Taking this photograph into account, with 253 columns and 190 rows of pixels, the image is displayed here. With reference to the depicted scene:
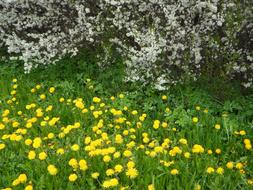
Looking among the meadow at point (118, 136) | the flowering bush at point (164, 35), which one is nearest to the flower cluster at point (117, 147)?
the meadow at point (118, 136)

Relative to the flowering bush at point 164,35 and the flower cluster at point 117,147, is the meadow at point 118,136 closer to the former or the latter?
the flower cluster at point 117,147

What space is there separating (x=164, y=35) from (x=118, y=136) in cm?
154

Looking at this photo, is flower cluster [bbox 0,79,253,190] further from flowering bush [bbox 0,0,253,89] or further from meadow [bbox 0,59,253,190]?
flowering bush [bbox 0,0,253,89]

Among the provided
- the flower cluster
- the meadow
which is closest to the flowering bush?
the meadow

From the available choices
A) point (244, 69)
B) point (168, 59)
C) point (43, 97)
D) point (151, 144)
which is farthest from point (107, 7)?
point (151, 144)

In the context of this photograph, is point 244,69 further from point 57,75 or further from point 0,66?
point 0,66

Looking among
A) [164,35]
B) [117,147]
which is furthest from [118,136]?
[164,35]

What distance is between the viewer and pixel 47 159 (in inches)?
144

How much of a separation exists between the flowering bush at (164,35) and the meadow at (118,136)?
0.27 m

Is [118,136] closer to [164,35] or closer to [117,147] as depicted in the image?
[117,147]

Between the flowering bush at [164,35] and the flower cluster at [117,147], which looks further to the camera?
the flowering bush at [164,35]

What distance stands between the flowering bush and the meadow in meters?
0.27

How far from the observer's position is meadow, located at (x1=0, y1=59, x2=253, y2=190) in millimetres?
3402

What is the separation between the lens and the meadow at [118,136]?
3402 millimetres
